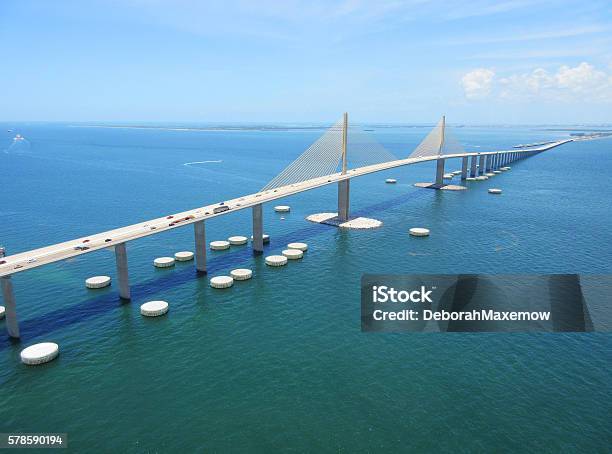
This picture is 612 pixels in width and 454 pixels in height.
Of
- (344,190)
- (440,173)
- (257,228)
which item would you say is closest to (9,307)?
(257,228)

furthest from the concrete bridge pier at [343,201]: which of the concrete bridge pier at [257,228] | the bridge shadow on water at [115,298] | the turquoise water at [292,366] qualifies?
the concrete bridge pier at [257,228]

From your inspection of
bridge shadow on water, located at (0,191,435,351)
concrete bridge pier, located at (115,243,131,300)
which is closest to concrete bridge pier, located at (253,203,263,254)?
bridge shadow on water, located at (0,191,435,351)

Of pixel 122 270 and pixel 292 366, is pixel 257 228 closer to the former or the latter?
pixel 122 270

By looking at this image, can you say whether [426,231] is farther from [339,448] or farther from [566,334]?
[339,448]

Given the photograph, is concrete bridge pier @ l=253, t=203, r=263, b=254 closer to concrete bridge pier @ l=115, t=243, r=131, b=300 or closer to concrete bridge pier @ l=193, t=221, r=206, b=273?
concrete bridge pier @ l=193, t=221, r=206, b=273

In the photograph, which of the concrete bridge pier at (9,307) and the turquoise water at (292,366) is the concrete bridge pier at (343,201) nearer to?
the turquoise water at (292,366)

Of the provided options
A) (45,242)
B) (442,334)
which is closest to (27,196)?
(45,242)
